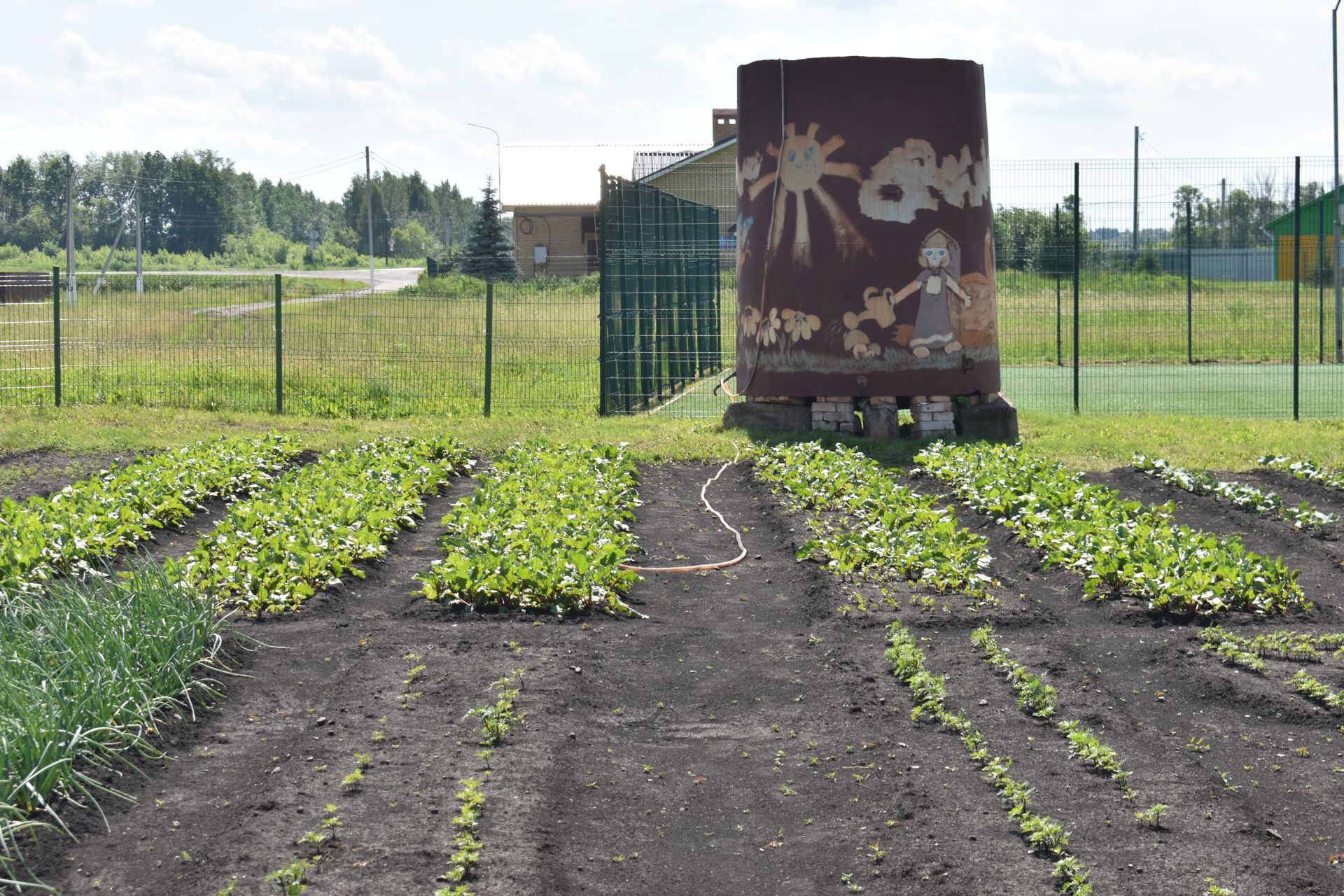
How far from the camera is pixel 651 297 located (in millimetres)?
18469

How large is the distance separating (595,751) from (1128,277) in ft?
47.6

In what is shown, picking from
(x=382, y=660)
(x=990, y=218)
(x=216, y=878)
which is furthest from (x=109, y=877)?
(x=990, y=218)

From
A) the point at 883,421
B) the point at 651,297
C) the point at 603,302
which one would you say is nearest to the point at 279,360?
the point at 603,302

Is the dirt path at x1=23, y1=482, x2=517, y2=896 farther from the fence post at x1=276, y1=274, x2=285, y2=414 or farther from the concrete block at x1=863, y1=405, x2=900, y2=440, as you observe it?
the fence post at x1=276, y1=274, x2=285, y2=414

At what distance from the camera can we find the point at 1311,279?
22.2 metres

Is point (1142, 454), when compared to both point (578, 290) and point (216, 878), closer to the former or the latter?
point (216, 878)

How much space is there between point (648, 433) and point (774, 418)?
135cm

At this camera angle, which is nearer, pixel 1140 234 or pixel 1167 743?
pixel 1167 743

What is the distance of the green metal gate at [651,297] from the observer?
52.8 feet

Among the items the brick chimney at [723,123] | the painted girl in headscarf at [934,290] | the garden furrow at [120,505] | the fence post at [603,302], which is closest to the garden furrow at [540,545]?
the garden furrow at [120,505]

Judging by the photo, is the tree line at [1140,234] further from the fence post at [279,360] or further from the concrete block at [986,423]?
the fence post at [279,360]

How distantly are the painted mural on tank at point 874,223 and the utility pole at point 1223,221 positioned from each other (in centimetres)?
490

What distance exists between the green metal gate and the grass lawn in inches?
49.6

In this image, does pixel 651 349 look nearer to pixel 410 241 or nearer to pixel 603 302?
pixel 603 302
